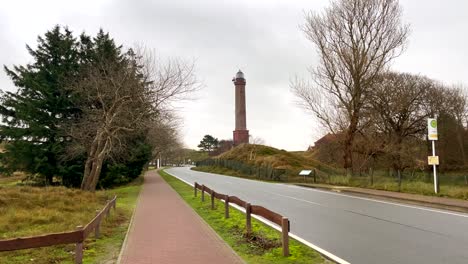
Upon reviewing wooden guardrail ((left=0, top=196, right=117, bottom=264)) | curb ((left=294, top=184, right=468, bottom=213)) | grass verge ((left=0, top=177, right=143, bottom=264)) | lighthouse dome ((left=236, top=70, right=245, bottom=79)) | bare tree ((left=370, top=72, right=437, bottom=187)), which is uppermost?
lighthouse dome ((left=236, top=70, right=245, bottom=79))

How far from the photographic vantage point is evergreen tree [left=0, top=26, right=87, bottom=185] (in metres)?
32.1

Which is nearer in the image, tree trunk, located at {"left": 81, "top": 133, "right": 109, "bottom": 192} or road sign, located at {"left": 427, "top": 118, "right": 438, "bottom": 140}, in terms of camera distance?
road sign, located at {"left": 427, "top": 118, "right": 438, "bottom": 140}

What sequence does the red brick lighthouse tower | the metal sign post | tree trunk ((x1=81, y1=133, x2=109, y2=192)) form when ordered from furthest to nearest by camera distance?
the red brick lighthouse tower < tree trunk ((x1=81, y1=133, x2=109, y2=192)) < the metal sign post

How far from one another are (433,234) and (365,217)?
3.33m

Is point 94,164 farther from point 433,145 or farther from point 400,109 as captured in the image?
point 400,109

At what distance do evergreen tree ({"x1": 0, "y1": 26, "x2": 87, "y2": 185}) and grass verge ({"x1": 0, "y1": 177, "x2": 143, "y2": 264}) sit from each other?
1417cm

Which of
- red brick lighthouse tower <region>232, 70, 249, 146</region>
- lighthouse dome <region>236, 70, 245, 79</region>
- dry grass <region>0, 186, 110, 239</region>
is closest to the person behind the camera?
dry grass <region>0, 186, 110, 239</region>

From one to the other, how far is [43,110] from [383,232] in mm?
29724

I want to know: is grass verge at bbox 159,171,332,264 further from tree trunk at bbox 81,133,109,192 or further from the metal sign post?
tree trunk at bbox 81,133,109,192

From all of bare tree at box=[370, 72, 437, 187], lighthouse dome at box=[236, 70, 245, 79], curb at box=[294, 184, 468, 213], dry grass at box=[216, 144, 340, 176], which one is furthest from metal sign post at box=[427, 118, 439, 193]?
lighthouse dome at box=[236, 70, 245, 79]

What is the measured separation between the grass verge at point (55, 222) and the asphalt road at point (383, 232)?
4717 millimetres

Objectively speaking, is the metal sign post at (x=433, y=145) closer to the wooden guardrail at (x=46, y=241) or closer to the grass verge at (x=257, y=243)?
the grass verge at (x=257, y=243)

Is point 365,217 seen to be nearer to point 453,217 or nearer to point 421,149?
point 453,217

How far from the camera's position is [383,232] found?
10.3 meters
